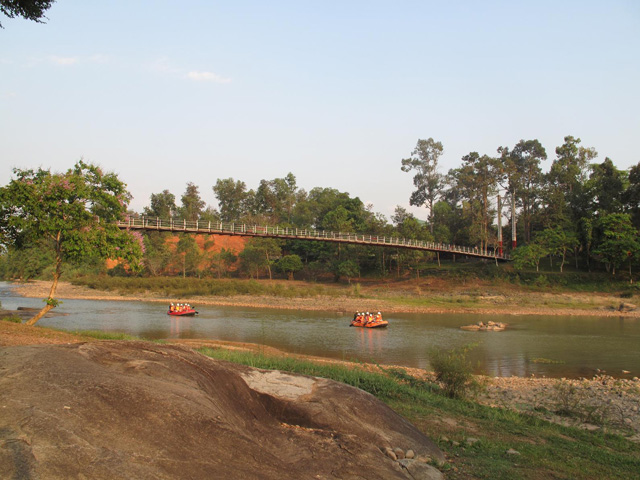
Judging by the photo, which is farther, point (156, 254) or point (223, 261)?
point (223, 261)

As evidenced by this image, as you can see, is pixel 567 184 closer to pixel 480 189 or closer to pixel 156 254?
pixel 480 189

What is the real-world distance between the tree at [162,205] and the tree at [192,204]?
7.05 feet

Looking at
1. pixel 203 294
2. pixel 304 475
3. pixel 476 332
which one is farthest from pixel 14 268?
pixel 304 475

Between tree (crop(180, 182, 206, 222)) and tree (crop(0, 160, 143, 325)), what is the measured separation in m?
70.7

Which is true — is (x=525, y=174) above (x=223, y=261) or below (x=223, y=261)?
above

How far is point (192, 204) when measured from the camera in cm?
9175

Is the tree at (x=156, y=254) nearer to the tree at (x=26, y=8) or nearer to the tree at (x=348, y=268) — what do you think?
the tree at (x=348, y=268)

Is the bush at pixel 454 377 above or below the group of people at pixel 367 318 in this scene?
above

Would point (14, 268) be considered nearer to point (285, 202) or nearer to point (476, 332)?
point (285, 202)

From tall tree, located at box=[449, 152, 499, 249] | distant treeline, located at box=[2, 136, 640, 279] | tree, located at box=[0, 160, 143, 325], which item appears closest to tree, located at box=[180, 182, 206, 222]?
distant treeline, located at box=[2, 136, 640, 279]

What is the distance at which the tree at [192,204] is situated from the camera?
89.1 metres

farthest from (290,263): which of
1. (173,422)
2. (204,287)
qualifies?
(173,422)

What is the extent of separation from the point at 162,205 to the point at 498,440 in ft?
282

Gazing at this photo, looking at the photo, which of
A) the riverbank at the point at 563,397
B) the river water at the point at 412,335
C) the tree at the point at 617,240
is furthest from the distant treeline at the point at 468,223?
the riverbank at the point at 563,397
